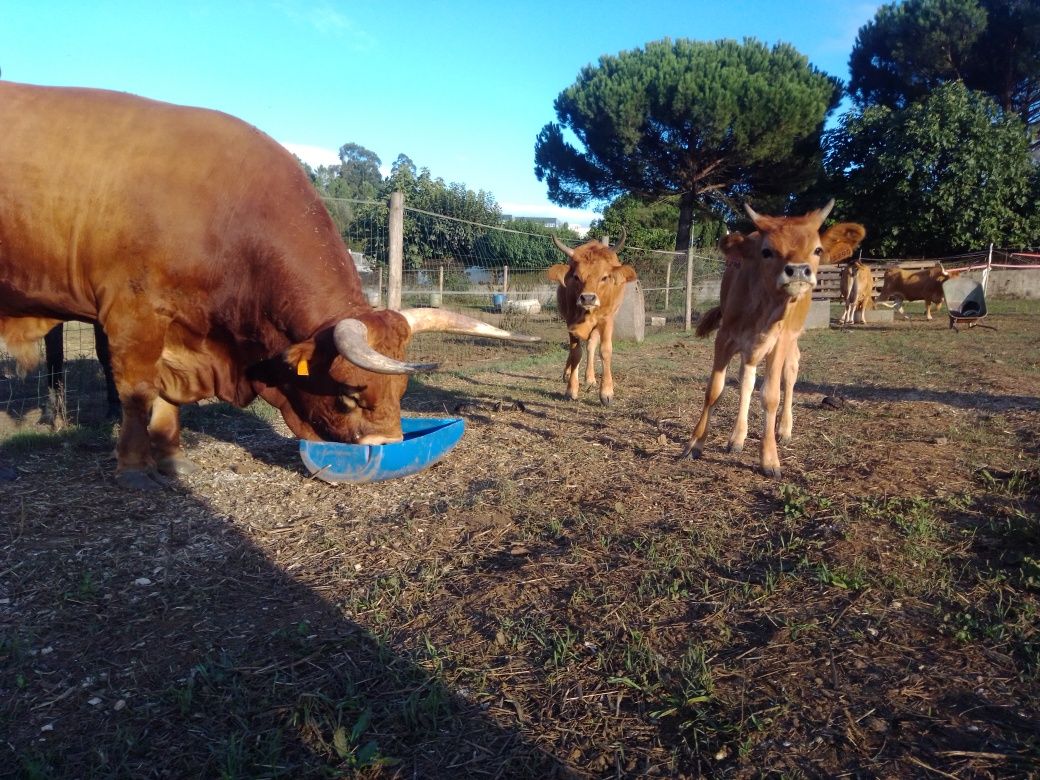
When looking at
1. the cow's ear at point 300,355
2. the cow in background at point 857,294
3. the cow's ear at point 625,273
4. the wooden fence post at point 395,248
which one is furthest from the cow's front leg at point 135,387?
the cow in background at point 857,294

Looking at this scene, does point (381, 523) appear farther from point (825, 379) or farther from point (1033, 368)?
point (1033, 368)

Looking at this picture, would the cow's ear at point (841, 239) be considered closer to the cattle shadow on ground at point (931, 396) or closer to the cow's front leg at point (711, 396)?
the cow's front leg at point (711, 396)

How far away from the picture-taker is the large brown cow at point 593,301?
330 inches

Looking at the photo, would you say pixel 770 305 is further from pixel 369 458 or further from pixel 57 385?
pixel 57 385

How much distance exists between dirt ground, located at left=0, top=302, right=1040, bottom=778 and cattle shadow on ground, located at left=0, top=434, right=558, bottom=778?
0.01m

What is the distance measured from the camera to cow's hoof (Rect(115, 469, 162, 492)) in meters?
5.00

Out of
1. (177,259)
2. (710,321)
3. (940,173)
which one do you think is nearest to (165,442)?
(177,259)

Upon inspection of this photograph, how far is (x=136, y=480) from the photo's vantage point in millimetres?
5027

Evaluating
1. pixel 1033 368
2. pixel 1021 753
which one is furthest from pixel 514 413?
pixel 1033 368

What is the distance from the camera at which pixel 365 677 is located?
→ 278cm

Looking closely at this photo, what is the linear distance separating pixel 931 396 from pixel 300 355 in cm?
730

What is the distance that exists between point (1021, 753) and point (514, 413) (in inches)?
227

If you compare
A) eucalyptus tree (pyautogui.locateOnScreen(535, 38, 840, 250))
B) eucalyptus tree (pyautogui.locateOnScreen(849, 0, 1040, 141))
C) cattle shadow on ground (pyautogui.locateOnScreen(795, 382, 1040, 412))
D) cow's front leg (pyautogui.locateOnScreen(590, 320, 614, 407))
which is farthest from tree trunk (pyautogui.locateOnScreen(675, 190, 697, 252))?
cow's front leg (pyautogui.locateOnScreen(590, 320, 614, 407))

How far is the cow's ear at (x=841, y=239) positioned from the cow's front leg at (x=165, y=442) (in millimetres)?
5403
